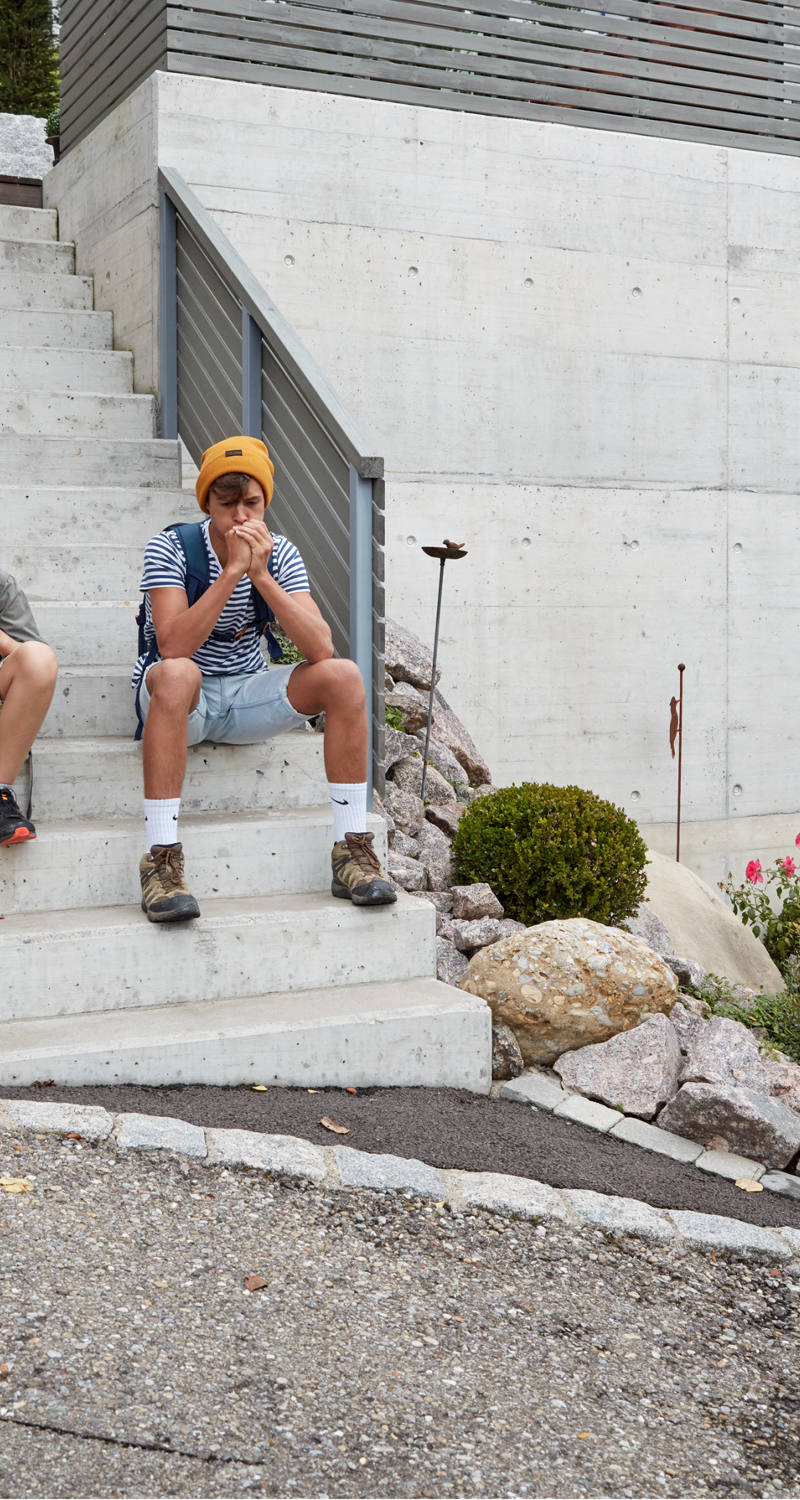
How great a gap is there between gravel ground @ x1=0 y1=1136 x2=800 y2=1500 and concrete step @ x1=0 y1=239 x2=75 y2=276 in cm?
494

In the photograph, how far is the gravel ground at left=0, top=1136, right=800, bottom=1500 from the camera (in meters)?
1.96

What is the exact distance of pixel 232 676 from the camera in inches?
158

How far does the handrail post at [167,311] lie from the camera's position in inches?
231

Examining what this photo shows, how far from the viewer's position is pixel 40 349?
6059mm

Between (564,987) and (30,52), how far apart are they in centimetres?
1319

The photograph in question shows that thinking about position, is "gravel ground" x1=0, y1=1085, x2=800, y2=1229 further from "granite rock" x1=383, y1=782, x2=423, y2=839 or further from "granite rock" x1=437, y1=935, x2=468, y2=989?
"granite rock" x1=383, y1=782, x2=423, y2=839

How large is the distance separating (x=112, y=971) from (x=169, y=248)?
12.1 ft

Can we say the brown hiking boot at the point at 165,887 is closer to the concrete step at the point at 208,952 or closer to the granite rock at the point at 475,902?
the concrete step at the point at 208,952

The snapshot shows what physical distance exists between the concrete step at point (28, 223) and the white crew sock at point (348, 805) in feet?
14.8

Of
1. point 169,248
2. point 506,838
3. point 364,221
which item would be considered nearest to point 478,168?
point 364,221

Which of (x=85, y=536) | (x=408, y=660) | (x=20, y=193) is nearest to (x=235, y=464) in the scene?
(x=85, y=536)

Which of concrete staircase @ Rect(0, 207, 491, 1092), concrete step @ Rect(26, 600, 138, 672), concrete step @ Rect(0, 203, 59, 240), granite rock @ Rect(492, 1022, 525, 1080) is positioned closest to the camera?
concrete staircase @ Rect(0, 207, 491, 1092)

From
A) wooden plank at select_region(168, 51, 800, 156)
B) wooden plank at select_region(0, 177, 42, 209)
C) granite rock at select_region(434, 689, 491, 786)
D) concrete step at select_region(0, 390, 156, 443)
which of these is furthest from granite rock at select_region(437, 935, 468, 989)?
wooden plank at select_region(0, 177, 42, 209)

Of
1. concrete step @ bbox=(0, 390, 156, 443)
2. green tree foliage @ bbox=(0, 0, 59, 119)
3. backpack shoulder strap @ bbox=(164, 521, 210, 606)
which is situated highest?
green tree foliage @ bbox=(0, 0, 59, 119)
